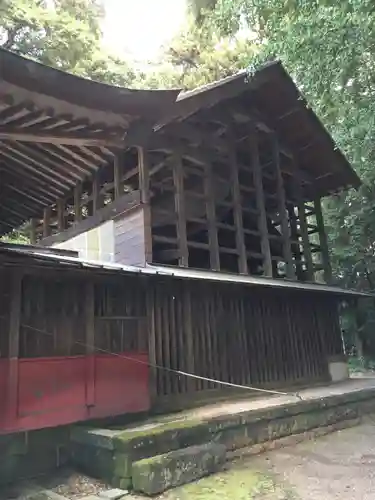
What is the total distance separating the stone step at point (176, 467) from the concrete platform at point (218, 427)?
176 millimetres

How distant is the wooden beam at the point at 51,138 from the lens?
4.37 meters

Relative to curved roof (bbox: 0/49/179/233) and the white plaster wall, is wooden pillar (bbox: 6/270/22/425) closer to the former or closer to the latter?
curved roof (bbox: 0/49/179/233)

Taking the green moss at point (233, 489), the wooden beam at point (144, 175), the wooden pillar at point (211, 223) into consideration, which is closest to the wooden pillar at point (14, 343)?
the green moss at point (233, 489)

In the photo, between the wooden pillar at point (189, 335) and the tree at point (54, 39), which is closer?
the wooden pillar at point (189, 335)

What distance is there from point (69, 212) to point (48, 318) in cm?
605

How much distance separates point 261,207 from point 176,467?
6.68m

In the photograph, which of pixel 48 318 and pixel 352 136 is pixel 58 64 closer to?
pixel 352 136

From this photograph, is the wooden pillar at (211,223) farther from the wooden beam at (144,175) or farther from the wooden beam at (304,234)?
the wooden beam at (304,234)

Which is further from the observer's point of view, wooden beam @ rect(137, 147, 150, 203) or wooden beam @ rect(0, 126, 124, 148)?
wooden beam @ rect(137, 147, 150, 203)

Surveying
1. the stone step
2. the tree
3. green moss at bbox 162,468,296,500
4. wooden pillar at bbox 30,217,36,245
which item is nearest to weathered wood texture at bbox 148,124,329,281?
the stone step

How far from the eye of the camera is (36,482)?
5.77m

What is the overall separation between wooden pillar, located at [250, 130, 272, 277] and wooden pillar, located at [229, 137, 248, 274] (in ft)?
2.12

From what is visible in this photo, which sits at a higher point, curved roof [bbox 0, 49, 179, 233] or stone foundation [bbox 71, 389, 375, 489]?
curved roof [bbox 0, 49, 179, 233]

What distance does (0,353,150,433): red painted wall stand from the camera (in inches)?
221
